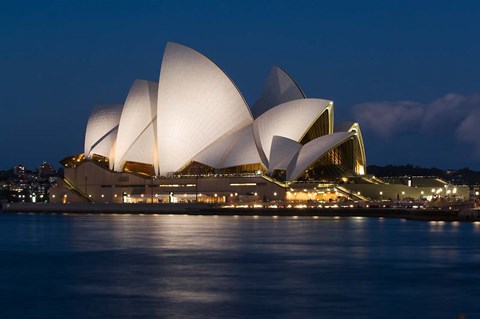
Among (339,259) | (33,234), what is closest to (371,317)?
(339,259)

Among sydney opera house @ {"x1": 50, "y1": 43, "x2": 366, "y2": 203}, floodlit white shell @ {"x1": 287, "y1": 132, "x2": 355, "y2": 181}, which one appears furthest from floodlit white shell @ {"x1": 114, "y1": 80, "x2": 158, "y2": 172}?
floodlit white shell @ {"x1": 287, "y1": 132, "x2": 355, "y2": 181}

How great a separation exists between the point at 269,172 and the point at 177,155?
748 cm

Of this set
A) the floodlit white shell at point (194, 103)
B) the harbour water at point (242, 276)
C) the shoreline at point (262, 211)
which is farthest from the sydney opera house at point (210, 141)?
the harbour water at point (242, 276)

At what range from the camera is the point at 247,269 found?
28.8 m

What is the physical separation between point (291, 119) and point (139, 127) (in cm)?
1296

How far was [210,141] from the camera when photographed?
74562mm

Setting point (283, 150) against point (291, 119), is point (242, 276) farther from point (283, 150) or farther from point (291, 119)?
point (283, 150)

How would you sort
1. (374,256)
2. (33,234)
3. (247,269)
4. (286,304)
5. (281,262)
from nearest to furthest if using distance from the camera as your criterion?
(286,304) < (247,269) < (281,262) < (374,256) < (33,234)

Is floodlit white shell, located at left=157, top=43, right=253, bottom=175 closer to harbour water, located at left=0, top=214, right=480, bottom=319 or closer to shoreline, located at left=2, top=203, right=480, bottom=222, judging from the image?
shoreline, located at left=2, top=203, right=480, bottom=222

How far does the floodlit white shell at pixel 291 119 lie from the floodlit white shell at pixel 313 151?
1.14 metres

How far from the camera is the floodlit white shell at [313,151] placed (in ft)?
240

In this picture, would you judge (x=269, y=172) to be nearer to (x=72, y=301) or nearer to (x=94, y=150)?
(x=94, y=150)

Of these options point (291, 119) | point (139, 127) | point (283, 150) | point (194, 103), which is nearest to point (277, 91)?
point (291, 119)

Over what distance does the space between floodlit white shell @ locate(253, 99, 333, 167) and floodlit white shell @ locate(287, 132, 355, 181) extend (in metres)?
1.14
